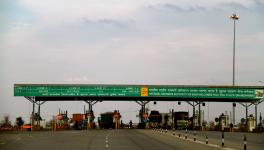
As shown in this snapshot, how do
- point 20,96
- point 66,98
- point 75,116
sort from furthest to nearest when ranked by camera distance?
1. point 75,116
2. point 66,98
3. point 20,96

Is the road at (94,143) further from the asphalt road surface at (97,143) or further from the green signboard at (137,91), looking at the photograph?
the green signboard at (137,91)

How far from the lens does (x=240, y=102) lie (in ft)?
265

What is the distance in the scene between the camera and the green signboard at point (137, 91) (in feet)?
240

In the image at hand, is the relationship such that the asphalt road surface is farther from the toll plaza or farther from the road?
the toll plaza

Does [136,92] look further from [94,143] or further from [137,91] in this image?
[94,143]

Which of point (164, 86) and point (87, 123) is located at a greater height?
point (164, 86)

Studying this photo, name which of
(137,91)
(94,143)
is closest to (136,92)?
(137,91)

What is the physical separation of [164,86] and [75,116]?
829 inches

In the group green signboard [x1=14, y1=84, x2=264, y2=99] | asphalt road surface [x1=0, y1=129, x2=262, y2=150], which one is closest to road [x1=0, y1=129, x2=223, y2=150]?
asphalt road surface [x1=0, y1=129, x2=262, y2=150]

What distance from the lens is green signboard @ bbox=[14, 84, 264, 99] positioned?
240ft

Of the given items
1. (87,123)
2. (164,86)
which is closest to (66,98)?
(87,123)

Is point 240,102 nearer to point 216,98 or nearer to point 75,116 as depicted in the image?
point 216,98

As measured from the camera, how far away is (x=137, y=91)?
74188mm

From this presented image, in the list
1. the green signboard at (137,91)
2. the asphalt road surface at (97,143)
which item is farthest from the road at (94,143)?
the green signboard at (137,91)
